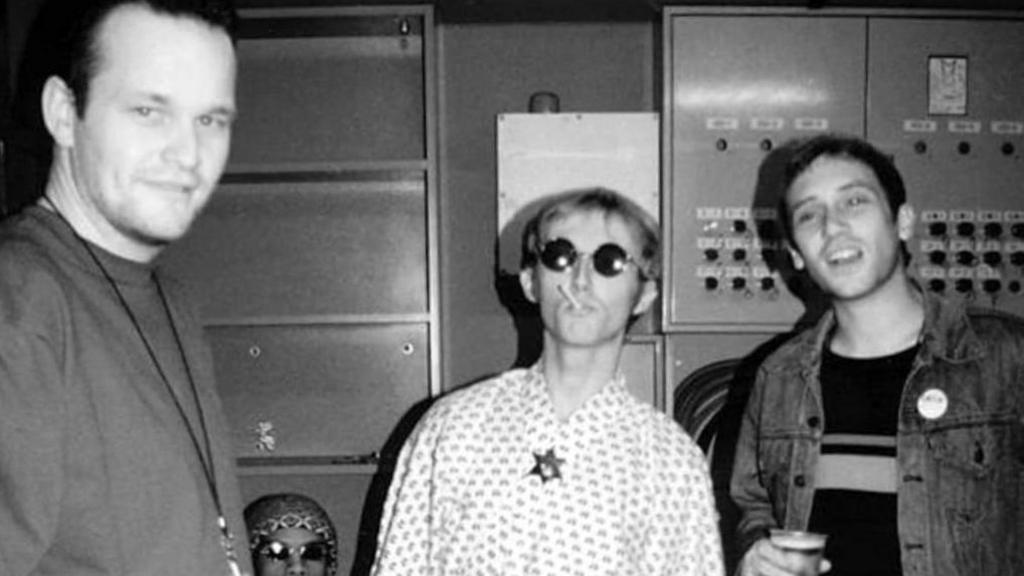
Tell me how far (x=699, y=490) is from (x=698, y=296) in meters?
1.26

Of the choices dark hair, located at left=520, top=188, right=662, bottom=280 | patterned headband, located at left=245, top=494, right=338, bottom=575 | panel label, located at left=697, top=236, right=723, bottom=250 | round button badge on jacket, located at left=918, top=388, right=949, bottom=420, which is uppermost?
dark hair, located at left=520, top=188, right=662, bottom=280

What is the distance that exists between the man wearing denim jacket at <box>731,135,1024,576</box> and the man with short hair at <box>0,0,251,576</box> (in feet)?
3.94

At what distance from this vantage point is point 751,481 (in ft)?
7.91

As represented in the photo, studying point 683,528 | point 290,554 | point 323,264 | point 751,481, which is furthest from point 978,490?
point 323,264

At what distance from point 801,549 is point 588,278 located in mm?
699

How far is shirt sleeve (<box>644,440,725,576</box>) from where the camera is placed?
203 cm

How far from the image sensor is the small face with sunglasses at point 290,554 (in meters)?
2.93

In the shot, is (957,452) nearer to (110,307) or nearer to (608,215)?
(608,215)

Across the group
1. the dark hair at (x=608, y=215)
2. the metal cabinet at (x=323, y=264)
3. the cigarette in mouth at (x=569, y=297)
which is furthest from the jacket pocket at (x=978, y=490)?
the metal cabinet at (x=323, y=264)

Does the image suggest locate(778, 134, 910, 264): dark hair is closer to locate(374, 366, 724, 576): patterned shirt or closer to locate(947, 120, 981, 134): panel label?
locate(374, 366, 724, 576): patterned shirt

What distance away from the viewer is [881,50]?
3.17 metres

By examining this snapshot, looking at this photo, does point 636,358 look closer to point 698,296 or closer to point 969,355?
point 698,296

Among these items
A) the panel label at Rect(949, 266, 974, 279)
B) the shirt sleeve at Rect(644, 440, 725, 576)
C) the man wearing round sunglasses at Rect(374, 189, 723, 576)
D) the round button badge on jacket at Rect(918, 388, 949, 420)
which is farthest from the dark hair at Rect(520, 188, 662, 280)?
the panel label at Rect(949, 266, 974, 279)

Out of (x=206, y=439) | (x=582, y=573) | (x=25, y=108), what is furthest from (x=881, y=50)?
(x=25, y=108)
